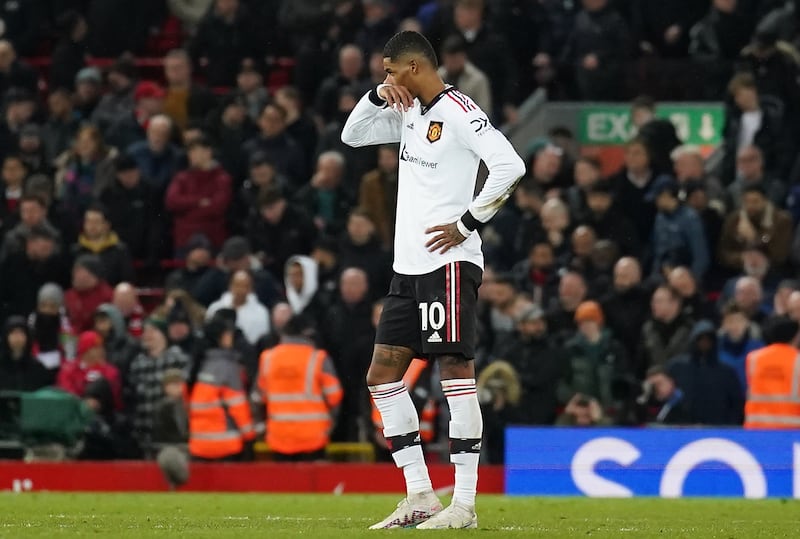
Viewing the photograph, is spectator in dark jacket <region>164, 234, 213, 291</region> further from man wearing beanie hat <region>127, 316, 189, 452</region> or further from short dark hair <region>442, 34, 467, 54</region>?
short dark hair <region>442, 34, 467, 54</region>

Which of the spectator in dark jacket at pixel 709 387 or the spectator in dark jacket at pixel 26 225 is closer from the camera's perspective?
the spectator in dark jacket at pixel 709 387

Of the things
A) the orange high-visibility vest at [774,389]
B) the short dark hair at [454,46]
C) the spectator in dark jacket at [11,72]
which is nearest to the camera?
the orange high-visibility vest at [774,389]

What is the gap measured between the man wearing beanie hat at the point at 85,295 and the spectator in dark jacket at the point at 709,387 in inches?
241

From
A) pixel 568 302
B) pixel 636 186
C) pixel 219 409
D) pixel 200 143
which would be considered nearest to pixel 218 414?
pixel 219 409

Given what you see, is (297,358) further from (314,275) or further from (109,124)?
(109,124)

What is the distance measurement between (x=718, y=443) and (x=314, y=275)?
16.7 ft

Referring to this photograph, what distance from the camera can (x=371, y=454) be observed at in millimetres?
16844

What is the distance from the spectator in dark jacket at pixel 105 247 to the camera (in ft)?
64.0

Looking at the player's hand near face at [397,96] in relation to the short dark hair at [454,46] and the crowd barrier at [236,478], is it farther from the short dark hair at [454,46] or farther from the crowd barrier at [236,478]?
the short dark hair at [454,46]

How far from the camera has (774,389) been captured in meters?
15.8

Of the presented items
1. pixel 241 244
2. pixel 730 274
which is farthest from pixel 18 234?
pixel 730 274

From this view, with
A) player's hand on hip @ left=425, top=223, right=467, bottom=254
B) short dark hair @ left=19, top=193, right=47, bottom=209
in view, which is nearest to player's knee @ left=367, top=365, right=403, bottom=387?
player's hand on hip @ left=425, top=223, right=467, bottom=254

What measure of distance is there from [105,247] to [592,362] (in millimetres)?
5822

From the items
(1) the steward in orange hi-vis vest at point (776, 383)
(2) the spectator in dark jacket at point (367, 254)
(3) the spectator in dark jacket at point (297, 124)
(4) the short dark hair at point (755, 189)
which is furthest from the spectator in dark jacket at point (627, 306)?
(3) the spectator in dark jacket at point (297, 124)
